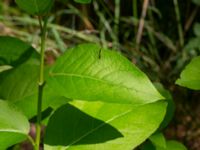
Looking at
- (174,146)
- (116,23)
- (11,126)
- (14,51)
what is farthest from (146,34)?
(11,126)

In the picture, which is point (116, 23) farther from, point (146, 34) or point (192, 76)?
point (192, 76)

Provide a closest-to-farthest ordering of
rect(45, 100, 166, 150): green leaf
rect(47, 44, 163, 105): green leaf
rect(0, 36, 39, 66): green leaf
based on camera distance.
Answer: rect(47, 44, 163, 105): green leaf → rect(45, 100, 166, 150): green leaf → rect(0, 36, 39, 66): green leaf

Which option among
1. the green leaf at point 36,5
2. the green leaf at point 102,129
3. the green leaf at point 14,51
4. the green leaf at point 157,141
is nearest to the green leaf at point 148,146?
the green leaf at point 157,141

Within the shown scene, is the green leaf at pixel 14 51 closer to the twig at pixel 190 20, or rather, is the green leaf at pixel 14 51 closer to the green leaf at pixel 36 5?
the green leaf at pixel 36 5

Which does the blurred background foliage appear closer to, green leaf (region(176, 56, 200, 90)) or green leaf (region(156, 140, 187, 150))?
green leaf (region(156, 140, 187, 150))

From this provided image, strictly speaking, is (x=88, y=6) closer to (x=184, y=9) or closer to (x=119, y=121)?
(x=184, y=9)

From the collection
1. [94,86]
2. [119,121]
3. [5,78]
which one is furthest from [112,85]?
[5,78]

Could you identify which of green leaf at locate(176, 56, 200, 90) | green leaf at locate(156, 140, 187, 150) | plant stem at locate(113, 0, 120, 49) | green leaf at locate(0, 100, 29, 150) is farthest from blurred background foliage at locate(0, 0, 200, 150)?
green leaf at locate(0, 100, 29, 150)
